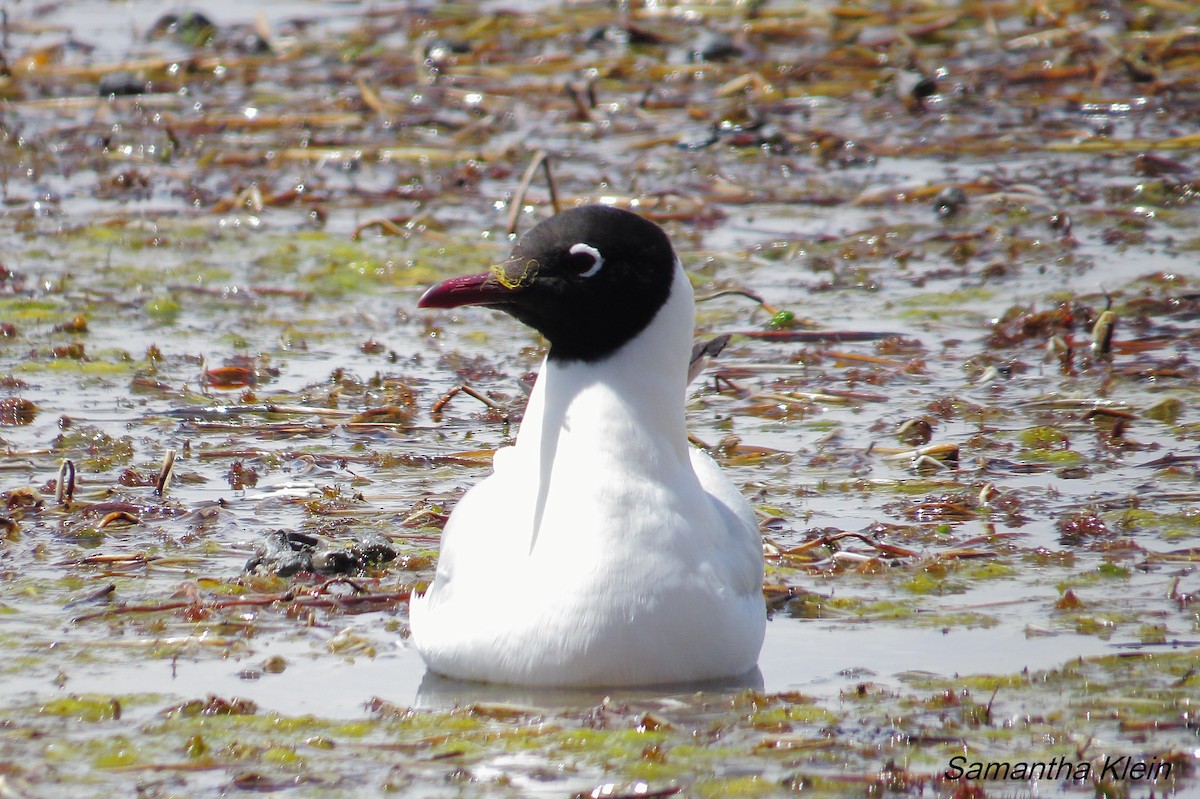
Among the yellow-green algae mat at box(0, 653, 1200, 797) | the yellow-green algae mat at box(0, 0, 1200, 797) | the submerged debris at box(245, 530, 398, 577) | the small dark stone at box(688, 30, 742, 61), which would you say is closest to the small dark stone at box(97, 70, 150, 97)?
the yellow-green algae mat at box(0, 0, 1200, 797)

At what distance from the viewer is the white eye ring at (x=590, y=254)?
199 inches

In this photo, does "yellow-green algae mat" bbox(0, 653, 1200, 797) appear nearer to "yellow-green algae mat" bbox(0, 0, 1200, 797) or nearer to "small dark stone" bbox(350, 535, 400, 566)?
"yellow-green algae mat" bbox(0, 0, 1200, 797)

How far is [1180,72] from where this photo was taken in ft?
47.3

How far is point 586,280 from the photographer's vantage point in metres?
5.06

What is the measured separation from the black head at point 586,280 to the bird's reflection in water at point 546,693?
94cm

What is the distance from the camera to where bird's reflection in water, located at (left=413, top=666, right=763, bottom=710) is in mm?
5059

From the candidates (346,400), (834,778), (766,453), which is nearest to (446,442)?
(346,400)

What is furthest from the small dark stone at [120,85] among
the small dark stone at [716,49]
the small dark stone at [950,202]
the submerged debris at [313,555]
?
the submerged debris at [313,555]

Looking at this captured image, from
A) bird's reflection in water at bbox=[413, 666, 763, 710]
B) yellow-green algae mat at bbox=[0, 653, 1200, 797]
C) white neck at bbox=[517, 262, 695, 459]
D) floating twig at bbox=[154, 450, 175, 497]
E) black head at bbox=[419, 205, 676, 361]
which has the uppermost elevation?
black head at bbox=[419, 205, 676, 361]

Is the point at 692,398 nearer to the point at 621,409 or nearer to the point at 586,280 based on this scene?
the point at 621,409

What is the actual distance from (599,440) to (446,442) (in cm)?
282

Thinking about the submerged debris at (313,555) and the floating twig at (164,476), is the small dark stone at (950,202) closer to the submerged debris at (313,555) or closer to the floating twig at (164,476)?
the floating twig at (164,476)

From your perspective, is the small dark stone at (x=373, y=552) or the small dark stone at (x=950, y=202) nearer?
the small dark stone at (x=373, y=552)

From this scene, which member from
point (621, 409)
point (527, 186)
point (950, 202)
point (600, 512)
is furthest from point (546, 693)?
point (950, 202)
